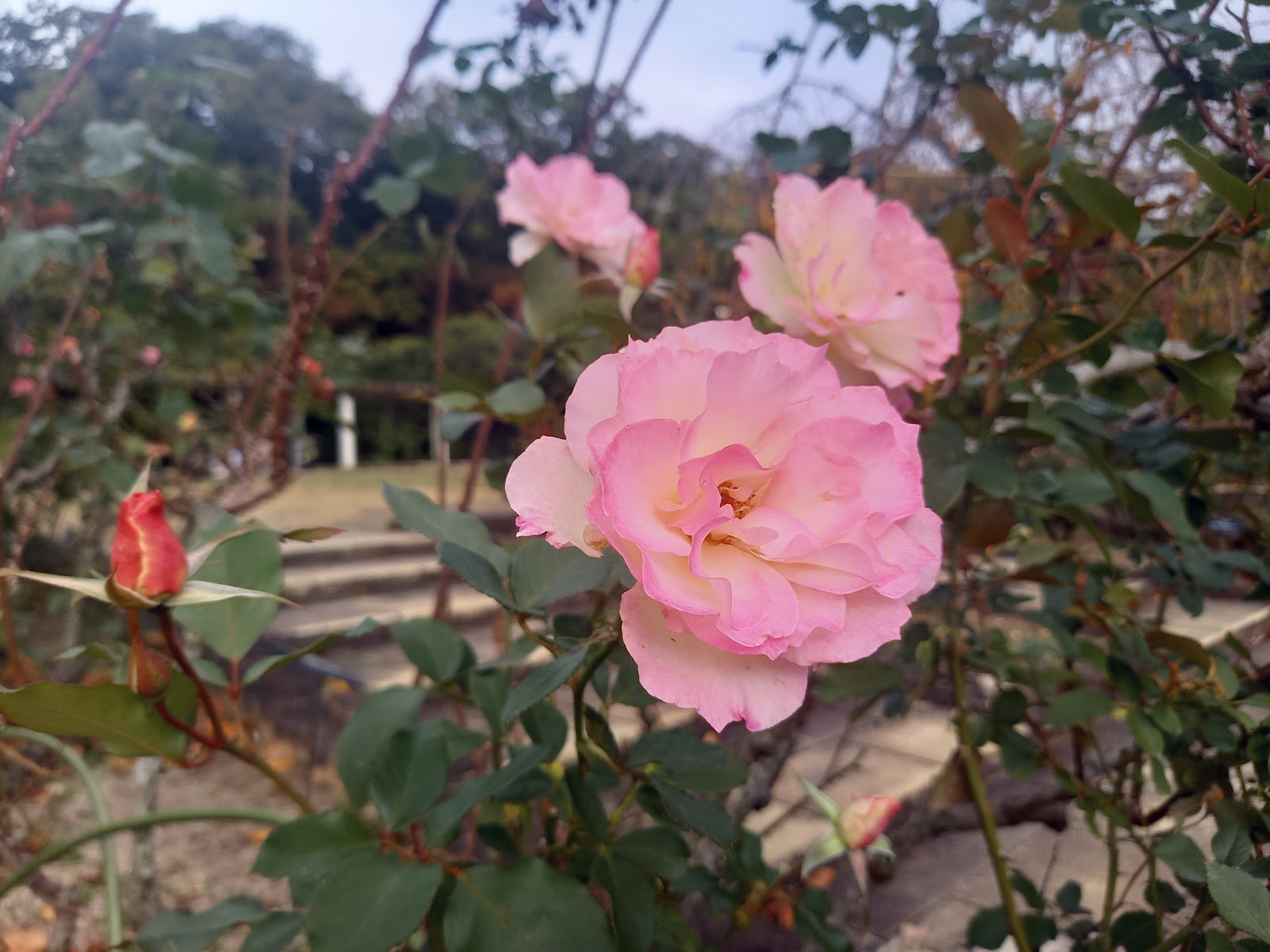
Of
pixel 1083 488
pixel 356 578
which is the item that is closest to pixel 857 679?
pixel 1083 488

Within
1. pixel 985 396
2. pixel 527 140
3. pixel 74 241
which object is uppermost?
pixel 527 140

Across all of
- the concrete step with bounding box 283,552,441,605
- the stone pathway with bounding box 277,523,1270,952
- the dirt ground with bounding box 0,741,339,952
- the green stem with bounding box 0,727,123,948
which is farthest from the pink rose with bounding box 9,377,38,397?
the green stem with bounding box 0,727,123,948

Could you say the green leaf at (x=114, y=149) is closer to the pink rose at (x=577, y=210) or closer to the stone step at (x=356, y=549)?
the pink rose at (x=577, y=210)

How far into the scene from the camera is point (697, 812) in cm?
38

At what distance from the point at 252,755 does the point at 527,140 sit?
3.72 feet

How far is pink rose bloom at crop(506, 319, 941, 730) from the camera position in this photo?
287mm

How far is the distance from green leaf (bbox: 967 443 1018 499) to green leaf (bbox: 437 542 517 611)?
1.12ft

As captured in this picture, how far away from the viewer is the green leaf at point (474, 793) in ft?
1.28

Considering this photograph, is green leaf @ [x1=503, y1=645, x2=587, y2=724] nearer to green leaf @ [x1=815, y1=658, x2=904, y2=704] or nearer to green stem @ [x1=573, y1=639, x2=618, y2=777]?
green stem @ [x1=573, y1=639, x2=618, y2=777]

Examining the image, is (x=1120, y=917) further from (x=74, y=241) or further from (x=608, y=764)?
(x=74, y=241)

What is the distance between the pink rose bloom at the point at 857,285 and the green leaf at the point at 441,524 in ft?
0.68

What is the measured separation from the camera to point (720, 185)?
84.4 inches

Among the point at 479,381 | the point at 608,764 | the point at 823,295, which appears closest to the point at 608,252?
the point at 479,381

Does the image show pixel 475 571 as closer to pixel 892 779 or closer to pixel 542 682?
pixel 542 682
